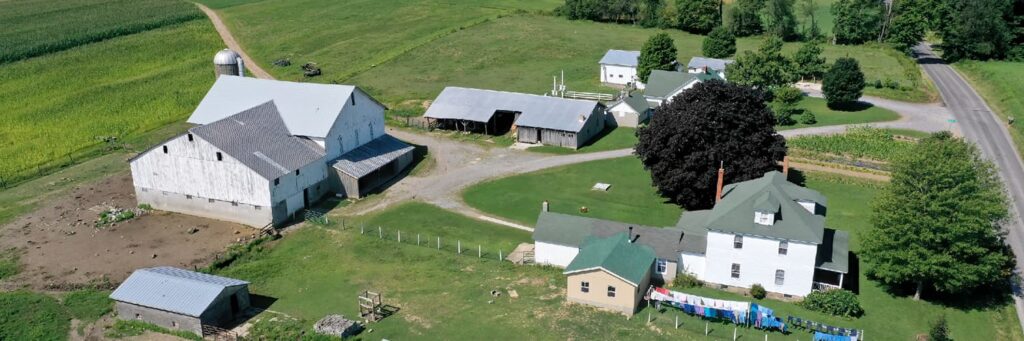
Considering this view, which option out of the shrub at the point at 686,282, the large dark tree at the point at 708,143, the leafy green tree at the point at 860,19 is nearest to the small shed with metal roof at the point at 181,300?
the shrub at the point at 686,282

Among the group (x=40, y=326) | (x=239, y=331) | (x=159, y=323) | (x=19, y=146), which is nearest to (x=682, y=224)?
(x=239, y=331)

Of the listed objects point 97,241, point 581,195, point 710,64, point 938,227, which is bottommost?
point 97,241

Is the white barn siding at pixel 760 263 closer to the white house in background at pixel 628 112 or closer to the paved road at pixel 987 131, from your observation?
the paved road at pixel 987 131

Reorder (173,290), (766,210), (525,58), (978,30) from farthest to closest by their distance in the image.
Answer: (525,58) < (978,30) < (766,210) < (173,290)

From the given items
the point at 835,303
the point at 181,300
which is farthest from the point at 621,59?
the point at 181,300

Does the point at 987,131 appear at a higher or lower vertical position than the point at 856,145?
lower

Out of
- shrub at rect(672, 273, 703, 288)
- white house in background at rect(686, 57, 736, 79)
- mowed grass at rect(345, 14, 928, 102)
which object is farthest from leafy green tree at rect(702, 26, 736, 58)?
shrub at rect(672, 273, 703, 288)

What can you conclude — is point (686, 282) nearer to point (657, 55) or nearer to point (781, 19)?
point (657, 55)
